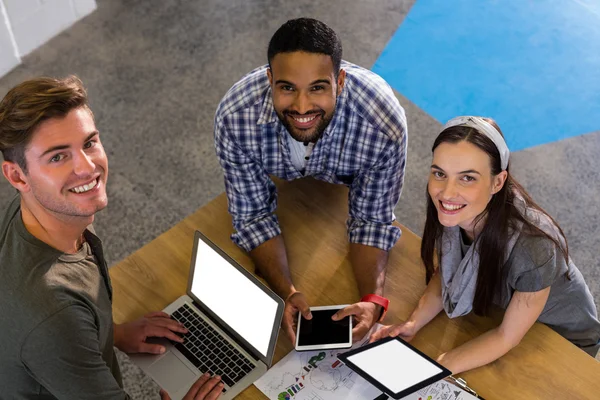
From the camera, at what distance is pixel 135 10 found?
4012mm

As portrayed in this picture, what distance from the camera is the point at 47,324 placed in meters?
1.54

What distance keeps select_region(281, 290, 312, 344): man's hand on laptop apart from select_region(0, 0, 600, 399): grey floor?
3.23ft

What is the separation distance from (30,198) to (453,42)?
2.73 metres

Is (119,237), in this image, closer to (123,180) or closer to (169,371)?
(123,180)

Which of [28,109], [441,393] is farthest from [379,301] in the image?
[28,109]

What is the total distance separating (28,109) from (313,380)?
0.93 meters

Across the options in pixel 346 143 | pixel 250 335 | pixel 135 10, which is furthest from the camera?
pixel 135 10

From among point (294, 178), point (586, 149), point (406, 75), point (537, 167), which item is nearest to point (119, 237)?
point (294, 178)

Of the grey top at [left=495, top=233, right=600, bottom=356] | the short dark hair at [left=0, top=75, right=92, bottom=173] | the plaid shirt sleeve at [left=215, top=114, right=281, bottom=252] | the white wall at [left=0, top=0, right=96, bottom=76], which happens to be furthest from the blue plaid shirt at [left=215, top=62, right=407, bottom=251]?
the white wall at [left=0, top=0, right=96, bottom=76]

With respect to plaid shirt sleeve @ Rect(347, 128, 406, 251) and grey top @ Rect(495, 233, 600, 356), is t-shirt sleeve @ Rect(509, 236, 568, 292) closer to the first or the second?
grey top @ Rect(495, 233, 600, 356)

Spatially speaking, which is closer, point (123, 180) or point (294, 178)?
point (294, 178)

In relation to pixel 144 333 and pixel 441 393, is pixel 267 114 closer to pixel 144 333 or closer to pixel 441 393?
pixel 144 333

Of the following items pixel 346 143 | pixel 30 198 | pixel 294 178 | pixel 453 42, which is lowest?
pixel 453 42

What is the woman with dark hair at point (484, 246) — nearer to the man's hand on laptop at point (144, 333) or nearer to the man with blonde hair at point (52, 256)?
the man's hand on laptop at point (144, 333)
